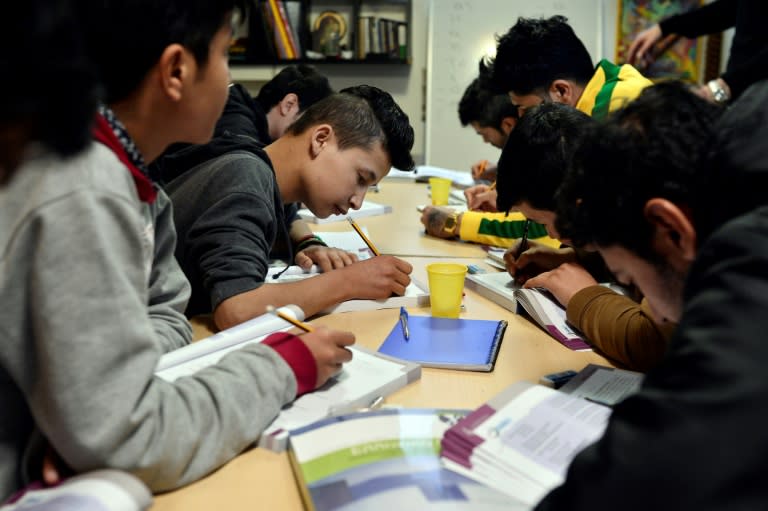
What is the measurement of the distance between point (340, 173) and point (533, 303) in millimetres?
640

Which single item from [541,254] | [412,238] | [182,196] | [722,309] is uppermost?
[722,309]

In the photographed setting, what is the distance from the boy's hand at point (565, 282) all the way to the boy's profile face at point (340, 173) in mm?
567

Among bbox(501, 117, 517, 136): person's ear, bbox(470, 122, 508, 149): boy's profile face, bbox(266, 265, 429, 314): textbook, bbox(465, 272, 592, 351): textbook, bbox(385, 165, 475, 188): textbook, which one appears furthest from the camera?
bbox(385, 165, 475, 188): textbook

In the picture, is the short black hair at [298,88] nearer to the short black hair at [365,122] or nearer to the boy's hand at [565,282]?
the short black hair at [365,122]

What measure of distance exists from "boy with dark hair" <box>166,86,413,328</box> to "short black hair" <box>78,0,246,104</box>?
0.54 metres

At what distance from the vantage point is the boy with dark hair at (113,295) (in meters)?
0.60

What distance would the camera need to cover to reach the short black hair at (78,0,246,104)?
2.06 feet

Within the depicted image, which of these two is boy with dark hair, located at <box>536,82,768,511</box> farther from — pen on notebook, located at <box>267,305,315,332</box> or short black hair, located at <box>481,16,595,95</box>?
short black hair, located at <box>481,16,595,95</box>

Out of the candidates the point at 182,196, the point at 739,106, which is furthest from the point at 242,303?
the point at 739,106

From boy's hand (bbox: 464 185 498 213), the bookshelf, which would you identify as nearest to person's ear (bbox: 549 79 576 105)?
boy's hand (bbox: 464 185 498 213)

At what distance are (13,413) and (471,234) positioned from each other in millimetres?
1527

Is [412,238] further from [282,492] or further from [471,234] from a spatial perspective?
[282,492]

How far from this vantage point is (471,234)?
Result: 204 centimetres

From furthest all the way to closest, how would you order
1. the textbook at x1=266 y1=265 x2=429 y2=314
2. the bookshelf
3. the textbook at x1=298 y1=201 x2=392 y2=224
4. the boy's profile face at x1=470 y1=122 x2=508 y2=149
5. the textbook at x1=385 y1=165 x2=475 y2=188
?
the bookshelf
the textbook at x1=385 y1=165 x2=475 y2=188
the boy's profile face at x1=470 y1=122 x2=508 y2=149
the textbook at x1=298 y1=201 x2=392 y2=224
the textbook at x1=266 y1=265 x2=429 y2=314
